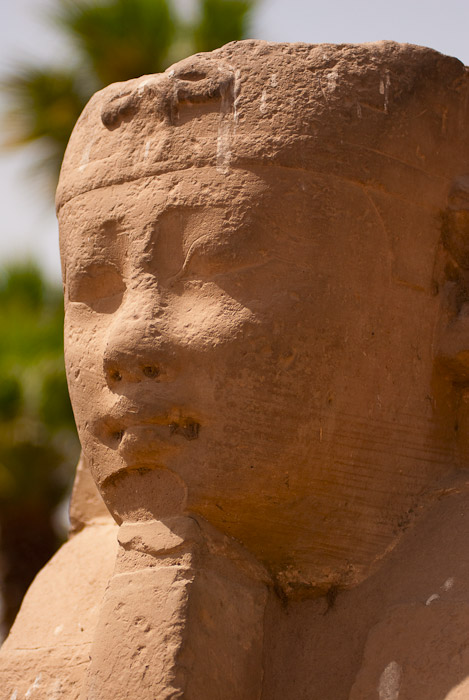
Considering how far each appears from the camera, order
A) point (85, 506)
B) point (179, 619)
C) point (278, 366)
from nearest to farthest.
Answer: point (179, 619), point (278, 366), point (85, 506)

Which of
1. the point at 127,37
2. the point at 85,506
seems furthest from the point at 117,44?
the point at 85,506

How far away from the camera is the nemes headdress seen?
11.2 feet

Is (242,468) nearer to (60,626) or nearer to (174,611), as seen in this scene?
(174,611)

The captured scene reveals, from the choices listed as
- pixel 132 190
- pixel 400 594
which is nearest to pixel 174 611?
pixel 400 594

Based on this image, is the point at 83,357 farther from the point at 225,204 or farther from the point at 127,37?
the point at 127,37

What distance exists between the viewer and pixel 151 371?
3.38m

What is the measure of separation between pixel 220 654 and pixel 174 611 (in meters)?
0.19

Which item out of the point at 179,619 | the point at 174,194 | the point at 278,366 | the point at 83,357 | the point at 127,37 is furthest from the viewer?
the point at 127,37

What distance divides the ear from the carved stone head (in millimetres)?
1034

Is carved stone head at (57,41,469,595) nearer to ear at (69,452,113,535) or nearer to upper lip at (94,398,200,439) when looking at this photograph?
upper lip at (94,398,200,439)

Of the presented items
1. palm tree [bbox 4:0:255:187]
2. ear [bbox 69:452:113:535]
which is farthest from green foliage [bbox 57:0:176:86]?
ear [bbox 69:452:113:535]

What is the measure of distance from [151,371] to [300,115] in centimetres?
88

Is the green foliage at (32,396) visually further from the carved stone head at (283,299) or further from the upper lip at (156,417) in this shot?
the upper lip at (156,417)

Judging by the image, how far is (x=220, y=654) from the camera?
3.24m
